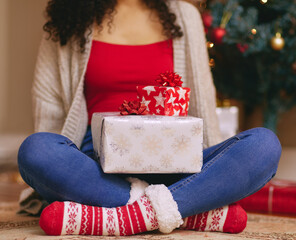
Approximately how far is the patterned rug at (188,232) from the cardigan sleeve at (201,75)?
263 millimetres

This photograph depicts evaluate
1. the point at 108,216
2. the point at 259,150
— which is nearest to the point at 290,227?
the point at 259,150

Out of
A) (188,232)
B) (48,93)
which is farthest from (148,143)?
(48,93)

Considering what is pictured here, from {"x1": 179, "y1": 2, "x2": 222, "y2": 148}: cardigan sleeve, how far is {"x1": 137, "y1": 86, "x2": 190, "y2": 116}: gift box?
0.80 feet

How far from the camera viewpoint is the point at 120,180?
901 millimetres

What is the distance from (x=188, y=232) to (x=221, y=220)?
0.26ft

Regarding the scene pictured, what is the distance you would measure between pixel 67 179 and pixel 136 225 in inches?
6.8

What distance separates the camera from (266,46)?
1.58 m

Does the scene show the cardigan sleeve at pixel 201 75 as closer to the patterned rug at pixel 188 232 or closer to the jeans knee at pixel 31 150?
the patterned rug at pixel 188 232

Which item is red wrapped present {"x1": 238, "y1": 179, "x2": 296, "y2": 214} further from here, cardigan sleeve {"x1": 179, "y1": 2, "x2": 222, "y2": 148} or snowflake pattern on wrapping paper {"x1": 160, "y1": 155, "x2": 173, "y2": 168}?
snowflake pattern on wrapping paper {"x1": 160, "y1": 155, "x2": 173, "y2": 168}

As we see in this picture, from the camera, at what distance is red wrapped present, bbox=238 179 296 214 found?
4.20ft

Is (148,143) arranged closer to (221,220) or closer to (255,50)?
(221,220)

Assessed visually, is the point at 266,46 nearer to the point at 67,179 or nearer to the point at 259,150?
the point at 259,150

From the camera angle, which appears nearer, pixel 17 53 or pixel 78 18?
pixel 78 18

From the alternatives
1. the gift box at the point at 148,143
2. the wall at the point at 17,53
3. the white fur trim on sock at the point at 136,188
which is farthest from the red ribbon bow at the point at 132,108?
the wall at the point at 17,53
